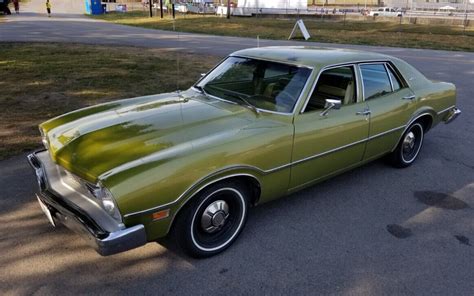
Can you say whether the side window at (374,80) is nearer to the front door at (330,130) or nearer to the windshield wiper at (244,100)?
the front door at (330,130)

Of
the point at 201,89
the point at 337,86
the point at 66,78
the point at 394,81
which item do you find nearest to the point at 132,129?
the point at 201,89

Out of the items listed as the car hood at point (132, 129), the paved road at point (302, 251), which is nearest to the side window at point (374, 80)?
the paved road at point (302, 251)

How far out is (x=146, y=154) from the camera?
2.88 meters

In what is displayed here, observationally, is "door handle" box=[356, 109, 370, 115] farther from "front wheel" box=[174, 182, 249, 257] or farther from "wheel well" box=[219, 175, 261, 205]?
"front wheel" box=[174, 182, 249, 257]

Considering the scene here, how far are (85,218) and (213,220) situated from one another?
0.95 meters

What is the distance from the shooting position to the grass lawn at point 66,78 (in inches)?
251

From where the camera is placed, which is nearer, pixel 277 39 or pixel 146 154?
pixel 146 154

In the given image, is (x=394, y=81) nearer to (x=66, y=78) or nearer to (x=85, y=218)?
(x=85, y=218)

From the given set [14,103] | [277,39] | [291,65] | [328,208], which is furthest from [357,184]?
[277,39]

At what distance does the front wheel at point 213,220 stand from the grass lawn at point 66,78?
127 inches

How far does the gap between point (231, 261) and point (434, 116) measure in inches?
140

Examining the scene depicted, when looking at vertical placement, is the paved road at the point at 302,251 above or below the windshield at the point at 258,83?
below

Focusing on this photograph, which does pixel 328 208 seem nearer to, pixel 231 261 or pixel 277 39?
pixel 231 261

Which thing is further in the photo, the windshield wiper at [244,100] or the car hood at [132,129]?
the windshield wiper at [244,100]
